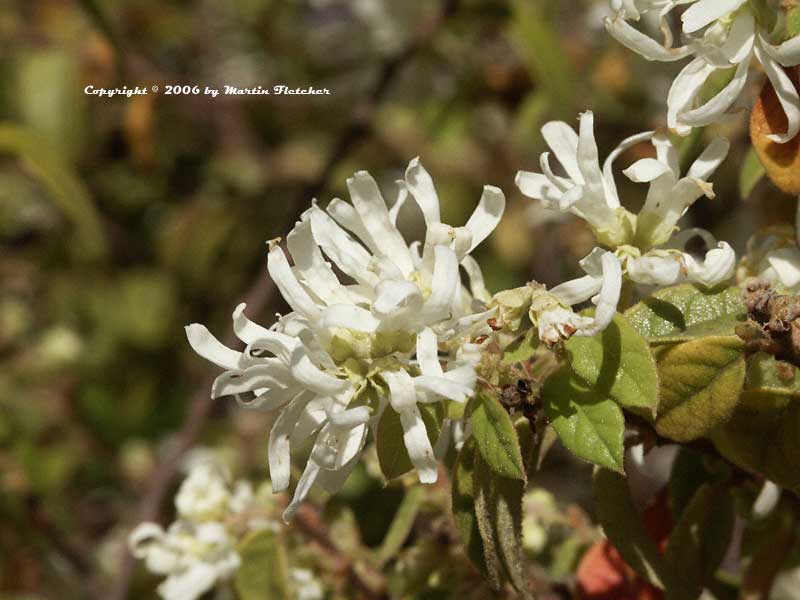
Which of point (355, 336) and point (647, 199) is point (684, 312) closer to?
point (647, 199)

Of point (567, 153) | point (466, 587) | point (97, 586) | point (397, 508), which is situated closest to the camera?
point (567, 153)

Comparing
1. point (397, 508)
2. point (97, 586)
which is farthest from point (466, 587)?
point (97, 586)

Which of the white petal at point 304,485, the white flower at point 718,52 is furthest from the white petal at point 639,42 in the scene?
the white petal at point 304,485

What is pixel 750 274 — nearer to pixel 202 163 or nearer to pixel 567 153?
pixel 567 153

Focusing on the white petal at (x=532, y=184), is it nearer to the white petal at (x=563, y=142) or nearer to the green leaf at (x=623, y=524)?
the white petal at (x=563, y=142)

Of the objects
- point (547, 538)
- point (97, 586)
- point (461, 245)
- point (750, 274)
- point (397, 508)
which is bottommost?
point (97, 586)

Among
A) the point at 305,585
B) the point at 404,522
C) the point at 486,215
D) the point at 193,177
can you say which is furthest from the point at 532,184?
the point at 193,177
